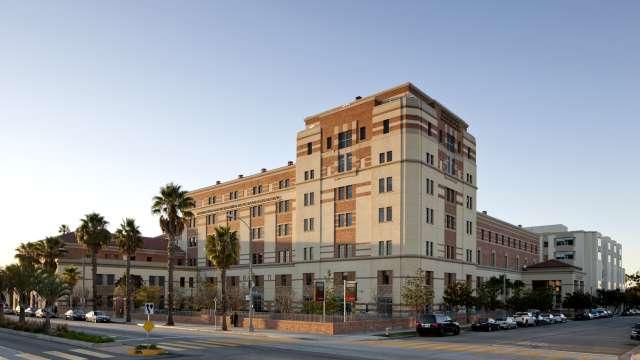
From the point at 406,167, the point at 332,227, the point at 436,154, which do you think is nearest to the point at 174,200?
the point at 332,227

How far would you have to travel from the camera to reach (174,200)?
67000 millimetres

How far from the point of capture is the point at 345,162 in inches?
2911

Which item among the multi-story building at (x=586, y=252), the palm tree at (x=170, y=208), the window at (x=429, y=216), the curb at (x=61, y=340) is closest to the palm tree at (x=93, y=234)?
the palm tree at (x=170, y=208)

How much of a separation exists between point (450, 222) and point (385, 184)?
11.9 meters

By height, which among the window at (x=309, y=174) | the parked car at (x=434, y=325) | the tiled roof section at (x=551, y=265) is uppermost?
the window at (x=309, y=174)

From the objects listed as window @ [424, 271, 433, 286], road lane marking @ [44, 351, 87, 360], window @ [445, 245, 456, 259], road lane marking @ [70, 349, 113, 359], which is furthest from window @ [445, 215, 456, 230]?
road lane marking @ [44, 351, 87, 360]

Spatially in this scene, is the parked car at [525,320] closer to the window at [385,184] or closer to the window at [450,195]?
the window at [450,195]

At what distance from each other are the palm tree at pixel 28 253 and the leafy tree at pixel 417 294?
5529 centimetres

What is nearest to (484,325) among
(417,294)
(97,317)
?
(417,294)

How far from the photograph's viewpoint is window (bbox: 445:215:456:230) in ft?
242

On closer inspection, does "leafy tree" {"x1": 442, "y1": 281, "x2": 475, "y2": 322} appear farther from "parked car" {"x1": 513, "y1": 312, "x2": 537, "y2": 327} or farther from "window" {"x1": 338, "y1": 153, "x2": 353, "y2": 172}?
"window" {"x1": 338, "y1": 153, "x2": 353, "y2": 172}

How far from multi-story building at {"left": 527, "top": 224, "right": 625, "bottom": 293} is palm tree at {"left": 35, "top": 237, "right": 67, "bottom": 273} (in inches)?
4188

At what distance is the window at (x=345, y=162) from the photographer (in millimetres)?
73375

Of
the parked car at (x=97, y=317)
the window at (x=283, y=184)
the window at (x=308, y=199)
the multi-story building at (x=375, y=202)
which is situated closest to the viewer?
the multi-story building at (x=375, y=202)
